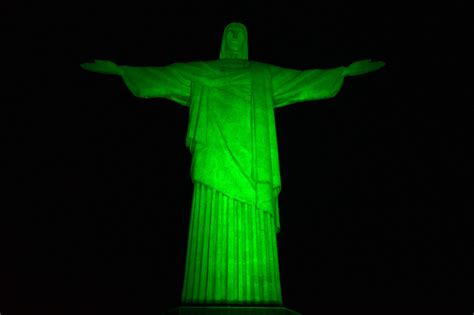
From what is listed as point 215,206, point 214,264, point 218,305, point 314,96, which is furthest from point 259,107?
point 218,305

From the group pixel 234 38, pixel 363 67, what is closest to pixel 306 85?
pixel 363 67

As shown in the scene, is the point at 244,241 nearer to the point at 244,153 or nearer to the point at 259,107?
the point at 244,153

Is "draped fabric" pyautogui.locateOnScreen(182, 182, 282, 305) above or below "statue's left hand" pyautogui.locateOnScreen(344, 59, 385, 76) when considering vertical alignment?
below

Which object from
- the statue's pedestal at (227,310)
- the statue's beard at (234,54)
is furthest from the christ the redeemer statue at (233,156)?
→ the statue's pedestal at (227,310)

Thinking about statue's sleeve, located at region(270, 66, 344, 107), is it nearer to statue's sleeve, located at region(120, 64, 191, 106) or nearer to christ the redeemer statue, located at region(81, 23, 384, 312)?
christ the redeemer statue, located at region(81, 23, 384, 312)

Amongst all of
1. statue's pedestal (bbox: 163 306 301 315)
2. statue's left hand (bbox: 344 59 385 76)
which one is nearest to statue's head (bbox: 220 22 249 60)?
statue's left hand (bbox: 344 59 385 76)

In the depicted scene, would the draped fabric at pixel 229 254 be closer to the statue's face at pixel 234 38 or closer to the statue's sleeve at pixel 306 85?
the statue's sleeve at pixel 306 85

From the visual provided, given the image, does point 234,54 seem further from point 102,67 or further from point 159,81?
point 102,67
